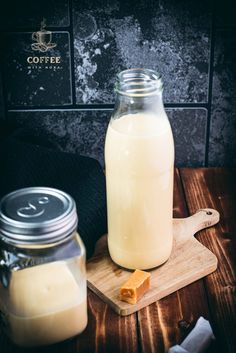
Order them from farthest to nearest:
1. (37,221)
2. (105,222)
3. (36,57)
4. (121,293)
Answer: (36,57) → (105,222) → (121,293) → (37,221)

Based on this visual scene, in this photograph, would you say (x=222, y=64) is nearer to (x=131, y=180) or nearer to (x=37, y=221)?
(x=131, y=180)

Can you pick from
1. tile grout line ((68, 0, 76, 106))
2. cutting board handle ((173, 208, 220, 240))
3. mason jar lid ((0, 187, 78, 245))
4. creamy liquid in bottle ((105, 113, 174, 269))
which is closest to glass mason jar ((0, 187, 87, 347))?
mason jar lid ((0, 187, 78, 245))

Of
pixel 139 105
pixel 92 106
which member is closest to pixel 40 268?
pixel 139 105

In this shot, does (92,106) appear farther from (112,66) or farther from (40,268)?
(40,268)

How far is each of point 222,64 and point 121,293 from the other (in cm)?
51

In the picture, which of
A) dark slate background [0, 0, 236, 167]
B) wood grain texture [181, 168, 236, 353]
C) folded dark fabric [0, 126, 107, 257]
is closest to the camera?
wood grain texture [181, 168, 236, 353]

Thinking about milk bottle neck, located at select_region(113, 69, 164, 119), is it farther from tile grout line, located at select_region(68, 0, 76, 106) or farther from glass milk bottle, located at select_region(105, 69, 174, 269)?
tile grout line, located at select_region(68, 0, 76, 106)

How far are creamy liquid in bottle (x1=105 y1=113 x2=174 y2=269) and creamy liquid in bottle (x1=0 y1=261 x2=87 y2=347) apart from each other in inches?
5.5

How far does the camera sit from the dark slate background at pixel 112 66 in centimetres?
117

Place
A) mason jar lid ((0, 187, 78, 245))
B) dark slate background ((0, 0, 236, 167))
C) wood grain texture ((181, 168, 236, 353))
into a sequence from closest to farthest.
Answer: mason jar lid ((0, 187, 78, 245)) < wood grain texture ((181, 168, 236, 353)) < dark slate background ((0, 0, 236, 167))

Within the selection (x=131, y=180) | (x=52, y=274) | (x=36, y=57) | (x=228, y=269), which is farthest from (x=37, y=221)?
(x=36, y=57)

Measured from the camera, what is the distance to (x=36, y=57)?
1.20 metres

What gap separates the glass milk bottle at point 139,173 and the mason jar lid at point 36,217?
0.39ft

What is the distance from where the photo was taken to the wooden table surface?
0.85 meters
